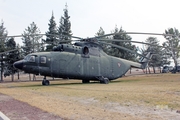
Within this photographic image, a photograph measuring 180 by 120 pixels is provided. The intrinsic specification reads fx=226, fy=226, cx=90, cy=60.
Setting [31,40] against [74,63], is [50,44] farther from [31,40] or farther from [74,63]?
[74,63]

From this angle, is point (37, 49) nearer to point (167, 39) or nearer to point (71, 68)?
point (71, 68)

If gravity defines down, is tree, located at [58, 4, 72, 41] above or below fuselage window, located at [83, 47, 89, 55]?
above

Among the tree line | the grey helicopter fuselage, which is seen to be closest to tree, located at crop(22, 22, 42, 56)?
→ the tree line

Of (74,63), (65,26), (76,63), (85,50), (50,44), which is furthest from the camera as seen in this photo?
(65,26)

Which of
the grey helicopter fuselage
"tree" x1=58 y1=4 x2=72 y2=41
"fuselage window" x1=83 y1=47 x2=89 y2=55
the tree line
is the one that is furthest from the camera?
"tree" x1=58 y1=4 x2=72 y2=41

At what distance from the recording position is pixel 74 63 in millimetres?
25031

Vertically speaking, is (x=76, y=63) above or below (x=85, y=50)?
below

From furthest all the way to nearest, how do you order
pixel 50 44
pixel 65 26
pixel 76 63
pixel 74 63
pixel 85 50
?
pixel 65 26, pixel 50 44, pixel 85 50, pixel 76 63, pixel 74 63

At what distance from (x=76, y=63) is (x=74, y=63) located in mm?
263

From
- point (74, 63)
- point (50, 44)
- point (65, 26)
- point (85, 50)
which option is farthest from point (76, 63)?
point (65, 26)

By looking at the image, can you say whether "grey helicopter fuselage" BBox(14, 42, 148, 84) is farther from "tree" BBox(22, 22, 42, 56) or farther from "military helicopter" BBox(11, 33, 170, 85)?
"tree" BBox(22, 22, 42, 56)

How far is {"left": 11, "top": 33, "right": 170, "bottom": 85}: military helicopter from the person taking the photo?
2294 cm

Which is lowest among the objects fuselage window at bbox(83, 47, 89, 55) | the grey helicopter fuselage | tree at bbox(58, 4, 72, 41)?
the grey helicopter fuselage

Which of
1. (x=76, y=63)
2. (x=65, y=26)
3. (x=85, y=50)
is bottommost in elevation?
(x=76, y=63)
